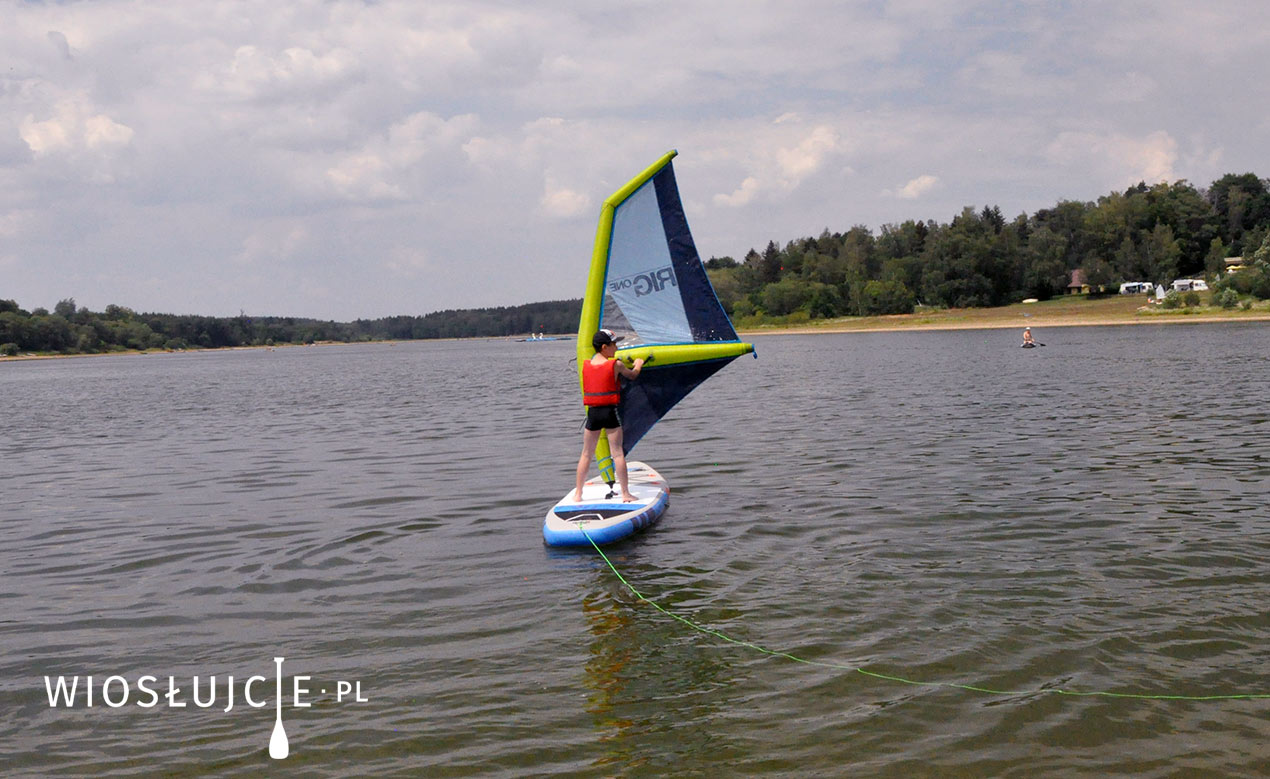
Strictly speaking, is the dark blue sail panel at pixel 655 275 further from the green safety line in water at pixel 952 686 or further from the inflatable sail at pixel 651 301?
the green safety line in water at pixel 952 686

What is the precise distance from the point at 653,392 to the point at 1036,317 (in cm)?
10732

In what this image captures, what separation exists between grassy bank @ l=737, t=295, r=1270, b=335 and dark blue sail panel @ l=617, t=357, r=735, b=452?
85.8 meters

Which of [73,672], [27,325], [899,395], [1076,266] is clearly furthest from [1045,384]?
[27,325]

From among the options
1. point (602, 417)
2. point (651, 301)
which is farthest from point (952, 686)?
point (651, 301)

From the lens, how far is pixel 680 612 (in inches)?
364

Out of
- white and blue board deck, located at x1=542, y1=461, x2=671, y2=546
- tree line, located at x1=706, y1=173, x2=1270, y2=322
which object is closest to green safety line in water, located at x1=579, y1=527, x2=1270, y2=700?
white and blue board deck, located at x1=542, y1=461, x2=671, y2=546

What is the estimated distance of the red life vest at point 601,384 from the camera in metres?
12.4

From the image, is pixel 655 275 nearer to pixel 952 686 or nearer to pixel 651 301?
pixel 651 301

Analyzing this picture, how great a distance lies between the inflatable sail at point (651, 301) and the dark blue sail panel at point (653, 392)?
2cm

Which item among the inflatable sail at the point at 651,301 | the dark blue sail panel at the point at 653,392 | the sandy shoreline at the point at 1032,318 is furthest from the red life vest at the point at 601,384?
the sandy shoreline at the point at 1032,318

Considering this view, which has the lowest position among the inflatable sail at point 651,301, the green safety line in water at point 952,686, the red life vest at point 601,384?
the green safety line in water at point 952,686

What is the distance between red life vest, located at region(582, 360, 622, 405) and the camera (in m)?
12.4

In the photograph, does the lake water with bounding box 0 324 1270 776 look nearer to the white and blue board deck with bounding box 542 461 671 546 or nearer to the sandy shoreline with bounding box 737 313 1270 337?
the white and blue board deck with bounding box 542 461 671 546

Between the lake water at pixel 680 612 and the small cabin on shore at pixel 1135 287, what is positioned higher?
the small cabin on shore at pixel 1135 287
